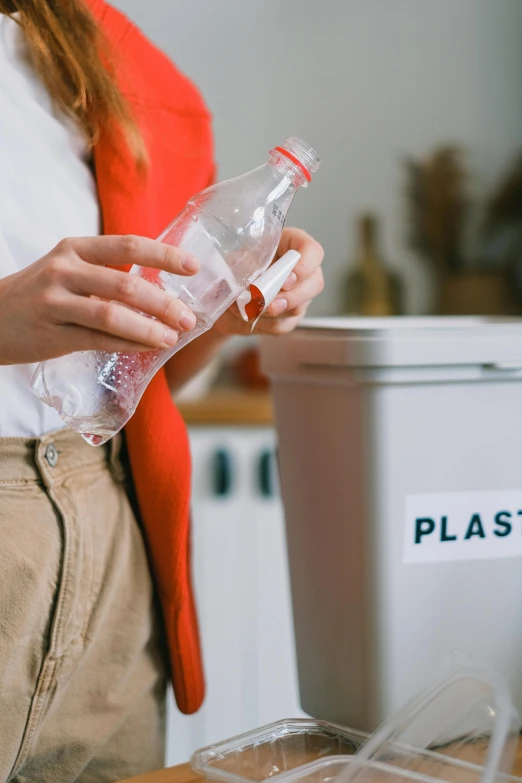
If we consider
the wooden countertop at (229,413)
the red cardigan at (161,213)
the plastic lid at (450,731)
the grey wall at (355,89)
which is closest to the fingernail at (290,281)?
the red cardigan at (161,213)

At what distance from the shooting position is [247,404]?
1.56 m

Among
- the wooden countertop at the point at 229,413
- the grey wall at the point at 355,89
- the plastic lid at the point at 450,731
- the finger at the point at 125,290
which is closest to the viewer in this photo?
the finger at the point at 125,290

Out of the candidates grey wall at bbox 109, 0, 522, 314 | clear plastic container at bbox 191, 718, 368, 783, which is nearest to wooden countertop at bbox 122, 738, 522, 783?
clear plastic container at bbox 191, 718, 368, 783

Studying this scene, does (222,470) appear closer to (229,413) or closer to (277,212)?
(229,413)

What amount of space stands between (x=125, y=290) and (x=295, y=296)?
0.23m

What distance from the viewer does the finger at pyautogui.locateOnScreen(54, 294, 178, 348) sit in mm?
427

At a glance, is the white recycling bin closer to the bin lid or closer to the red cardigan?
the bin lid

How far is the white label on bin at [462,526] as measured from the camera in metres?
0.65

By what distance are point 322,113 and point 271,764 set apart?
A: 157cm

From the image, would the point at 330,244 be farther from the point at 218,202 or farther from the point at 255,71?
the point at 218,202

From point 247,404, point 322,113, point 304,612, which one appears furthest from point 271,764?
point 322,113

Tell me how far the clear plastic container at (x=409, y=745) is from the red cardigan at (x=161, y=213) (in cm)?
18

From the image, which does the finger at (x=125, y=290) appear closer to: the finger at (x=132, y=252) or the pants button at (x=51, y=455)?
the finger at (x=132, y=252)

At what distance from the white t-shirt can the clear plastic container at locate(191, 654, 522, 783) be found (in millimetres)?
283
